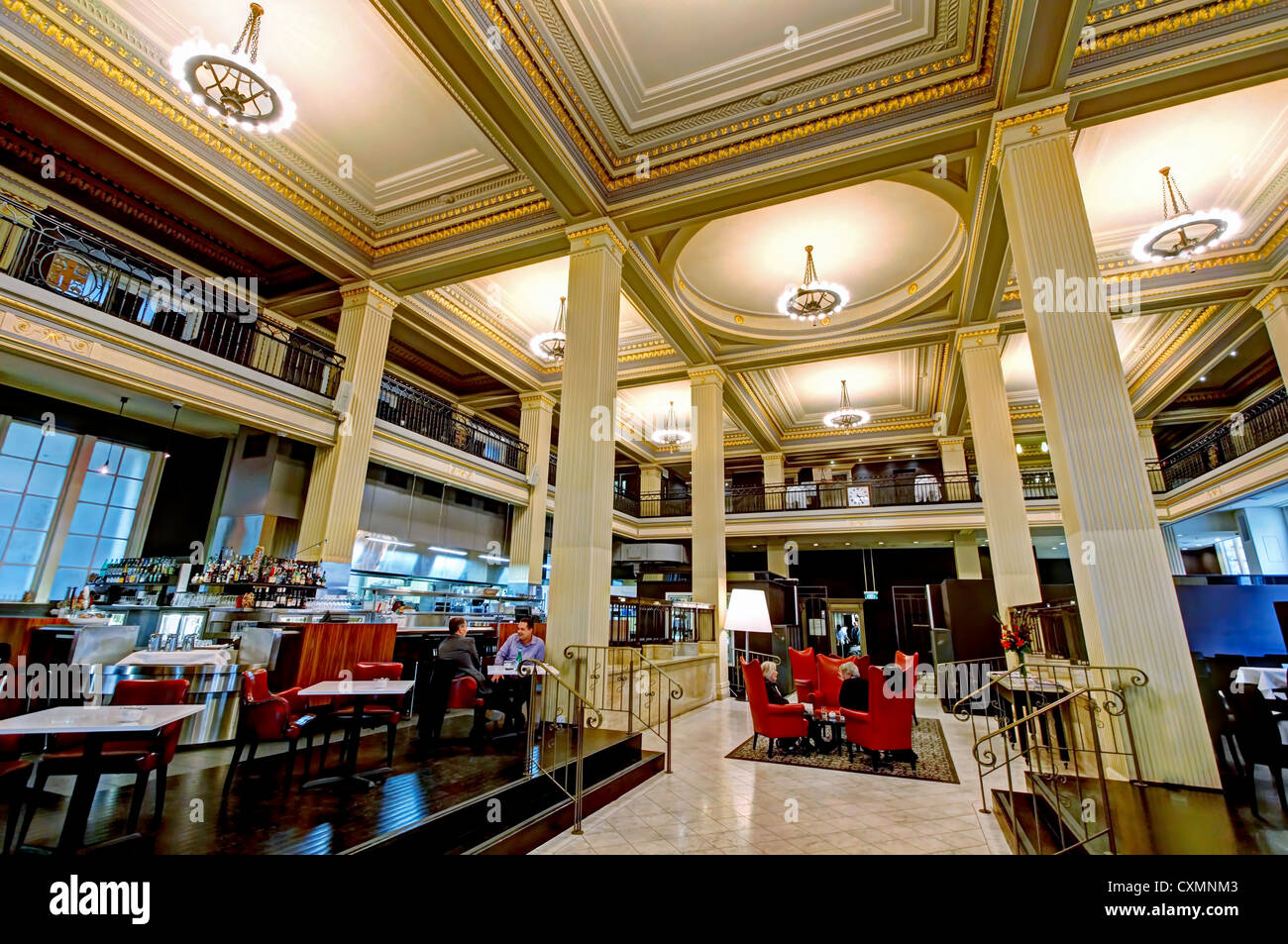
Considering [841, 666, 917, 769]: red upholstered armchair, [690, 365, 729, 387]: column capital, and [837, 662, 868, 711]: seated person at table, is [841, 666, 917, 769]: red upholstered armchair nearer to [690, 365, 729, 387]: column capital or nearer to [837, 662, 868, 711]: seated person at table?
[837, 662, 868, 711]: seated person at table

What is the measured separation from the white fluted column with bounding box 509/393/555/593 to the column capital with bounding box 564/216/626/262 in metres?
5.63

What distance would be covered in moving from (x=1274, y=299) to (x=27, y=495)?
1863cm

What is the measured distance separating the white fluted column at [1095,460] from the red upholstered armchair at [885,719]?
64.2 inches

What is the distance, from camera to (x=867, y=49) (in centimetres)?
567

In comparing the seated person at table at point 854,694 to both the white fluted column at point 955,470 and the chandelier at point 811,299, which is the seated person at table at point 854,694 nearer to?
the chandelier at point 811,299

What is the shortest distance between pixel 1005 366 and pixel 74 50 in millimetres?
15410

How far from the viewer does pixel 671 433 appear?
1300cm

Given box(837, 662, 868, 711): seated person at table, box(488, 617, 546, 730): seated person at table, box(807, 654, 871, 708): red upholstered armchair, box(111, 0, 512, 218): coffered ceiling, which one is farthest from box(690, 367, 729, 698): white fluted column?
box(111, 0, 512, 218): coffered ceiling

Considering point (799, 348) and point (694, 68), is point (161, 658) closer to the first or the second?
point (694, 68)

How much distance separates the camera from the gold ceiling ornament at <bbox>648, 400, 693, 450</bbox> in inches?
513

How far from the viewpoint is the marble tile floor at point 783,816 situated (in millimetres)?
3373
